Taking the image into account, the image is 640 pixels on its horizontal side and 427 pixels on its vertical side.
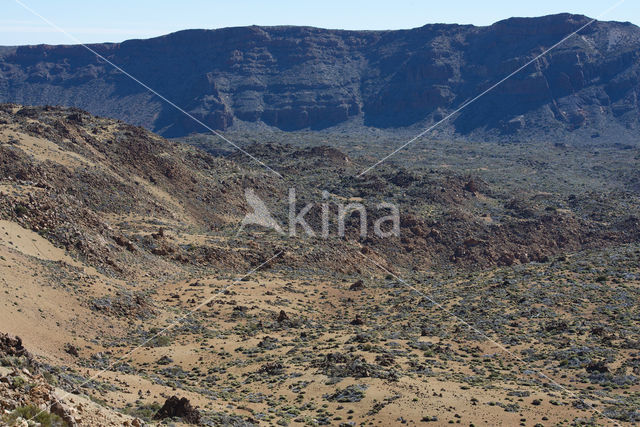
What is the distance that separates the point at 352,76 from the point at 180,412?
543 feet

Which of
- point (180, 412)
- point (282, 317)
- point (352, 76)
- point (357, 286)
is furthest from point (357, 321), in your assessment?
point (352, 76)

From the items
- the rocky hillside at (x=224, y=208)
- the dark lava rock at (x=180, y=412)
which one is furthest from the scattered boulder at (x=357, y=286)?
the dark lava rock at (x=180, y=412)

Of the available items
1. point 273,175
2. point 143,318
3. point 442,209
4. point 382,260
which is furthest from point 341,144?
point 143,318

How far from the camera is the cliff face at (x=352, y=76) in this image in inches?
6176

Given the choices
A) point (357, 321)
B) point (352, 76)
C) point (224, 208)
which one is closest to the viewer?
point (357, 321)

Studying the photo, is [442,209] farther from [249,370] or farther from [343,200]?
[249,370]

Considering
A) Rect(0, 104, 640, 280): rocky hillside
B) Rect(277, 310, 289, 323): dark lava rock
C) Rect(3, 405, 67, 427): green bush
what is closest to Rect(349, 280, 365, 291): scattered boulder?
Rect(0, 104, 640, 280): rocky hillside

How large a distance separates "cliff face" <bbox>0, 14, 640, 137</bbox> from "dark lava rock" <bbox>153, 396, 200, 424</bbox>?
13861cm

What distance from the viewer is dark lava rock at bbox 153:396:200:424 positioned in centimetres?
2072

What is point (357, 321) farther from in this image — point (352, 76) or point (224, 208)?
point (352, 76)

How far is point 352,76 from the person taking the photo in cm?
18062

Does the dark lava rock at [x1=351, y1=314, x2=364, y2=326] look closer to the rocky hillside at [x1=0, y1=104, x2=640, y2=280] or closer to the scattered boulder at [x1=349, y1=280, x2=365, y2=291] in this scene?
the scattered boulder at [x1=349, y1=280, x2=365, y2=291]

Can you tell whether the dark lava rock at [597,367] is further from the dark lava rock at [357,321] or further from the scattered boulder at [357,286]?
the scattered boulder at [357,286]

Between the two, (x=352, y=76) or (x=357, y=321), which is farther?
(x=352, y=76)
